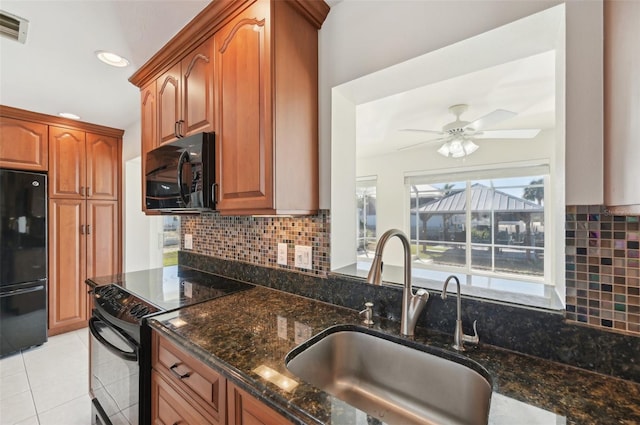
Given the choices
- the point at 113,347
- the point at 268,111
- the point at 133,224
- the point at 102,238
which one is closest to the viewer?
the point at 268,111

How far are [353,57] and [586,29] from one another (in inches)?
30.9

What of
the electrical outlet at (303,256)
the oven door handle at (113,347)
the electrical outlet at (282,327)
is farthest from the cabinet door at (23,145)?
the electrical outlet at (282,327)

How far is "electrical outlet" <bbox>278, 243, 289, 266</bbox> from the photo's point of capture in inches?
59.2

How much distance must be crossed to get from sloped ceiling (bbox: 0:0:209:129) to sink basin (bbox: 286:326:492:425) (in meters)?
1.65

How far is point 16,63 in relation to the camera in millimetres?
1773

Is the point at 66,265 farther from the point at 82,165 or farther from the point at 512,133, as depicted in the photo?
the point at 512,133

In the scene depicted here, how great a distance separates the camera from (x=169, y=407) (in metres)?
1.08

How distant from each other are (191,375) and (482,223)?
13.5 ft

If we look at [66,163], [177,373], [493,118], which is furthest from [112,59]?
[493,118]

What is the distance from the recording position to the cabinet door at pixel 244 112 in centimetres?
114

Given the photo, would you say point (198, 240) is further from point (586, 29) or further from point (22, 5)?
point (586, 29)

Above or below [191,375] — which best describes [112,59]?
above

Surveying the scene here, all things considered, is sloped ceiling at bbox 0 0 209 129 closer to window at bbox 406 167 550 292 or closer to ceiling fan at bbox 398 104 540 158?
ceiling fan at bbox 398 104 540 158

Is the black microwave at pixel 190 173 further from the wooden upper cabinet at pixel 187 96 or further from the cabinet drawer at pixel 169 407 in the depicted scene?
the cabinet drawer at pixel 169 407
